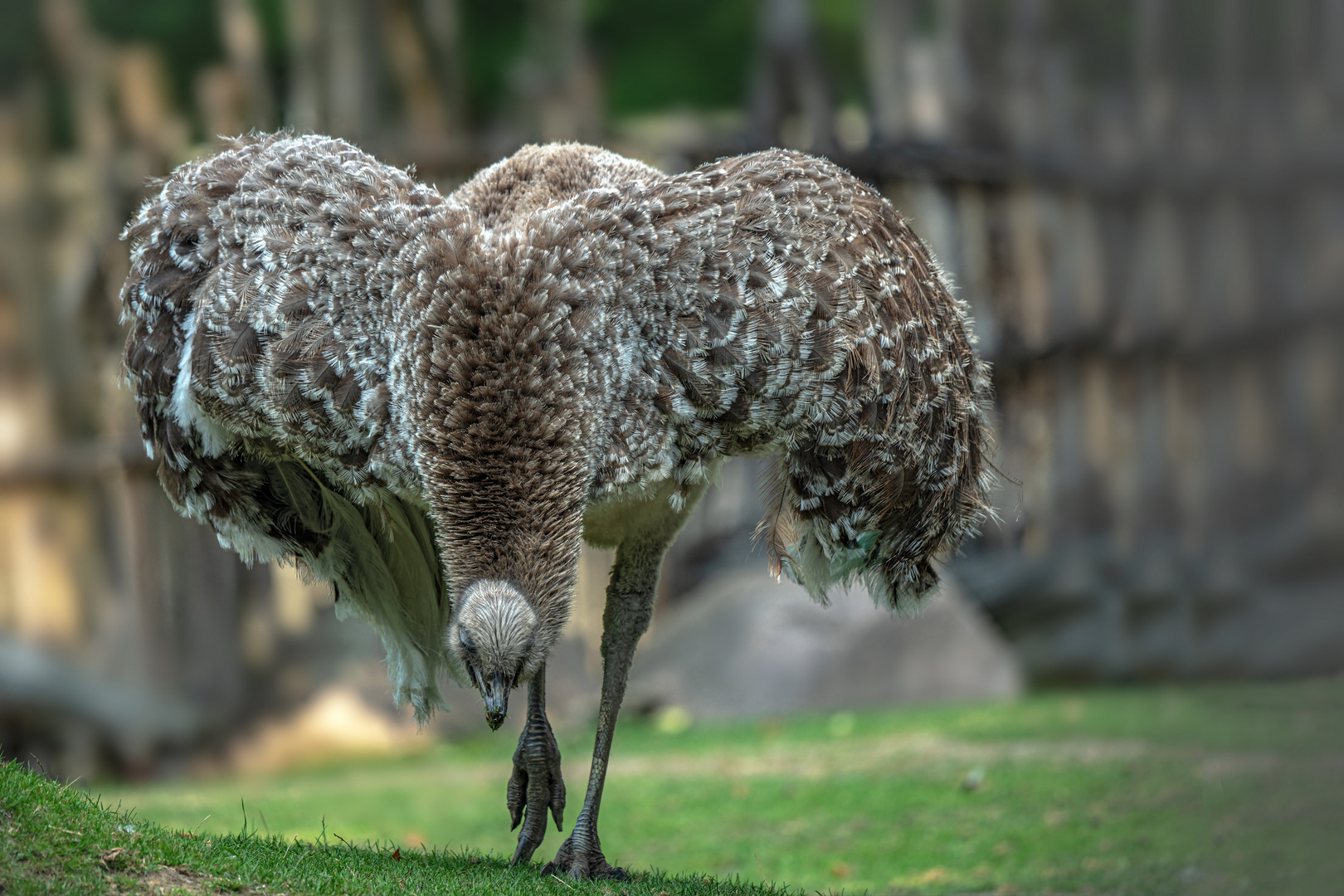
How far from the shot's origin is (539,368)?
18.2 feet

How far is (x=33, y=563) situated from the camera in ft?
45.8

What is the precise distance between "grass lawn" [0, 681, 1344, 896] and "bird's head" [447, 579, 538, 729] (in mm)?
941

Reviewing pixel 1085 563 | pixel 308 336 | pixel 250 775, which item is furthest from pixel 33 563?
pixel 1085 563

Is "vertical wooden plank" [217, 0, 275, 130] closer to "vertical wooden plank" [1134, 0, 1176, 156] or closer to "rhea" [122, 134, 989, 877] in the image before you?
"rhea" [122, 134, 989, 877]

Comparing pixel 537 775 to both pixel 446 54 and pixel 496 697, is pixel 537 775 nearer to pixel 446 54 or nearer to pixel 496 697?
pixel 496 697

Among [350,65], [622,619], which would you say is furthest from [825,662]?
[350,65]

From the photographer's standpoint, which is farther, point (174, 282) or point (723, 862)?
point (723, 862)

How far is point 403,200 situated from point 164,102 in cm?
1149

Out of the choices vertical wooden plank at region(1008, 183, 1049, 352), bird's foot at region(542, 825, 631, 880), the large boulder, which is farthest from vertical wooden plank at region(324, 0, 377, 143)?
bird's foot at region(542, 825, 631, 880)

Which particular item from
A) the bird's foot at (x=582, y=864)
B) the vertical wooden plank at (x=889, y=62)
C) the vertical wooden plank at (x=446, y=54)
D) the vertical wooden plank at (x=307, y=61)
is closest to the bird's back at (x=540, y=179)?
the bird's foot at (x=582, y=864)

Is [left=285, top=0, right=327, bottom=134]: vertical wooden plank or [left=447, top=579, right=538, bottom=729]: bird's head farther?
[left=285, top=0, right=327, bottom=134]: vertical wooden plank

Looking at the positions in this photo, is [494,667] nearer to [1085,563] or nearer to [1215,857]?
[1215,857]

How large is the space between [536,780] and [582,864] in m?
→ 0.62

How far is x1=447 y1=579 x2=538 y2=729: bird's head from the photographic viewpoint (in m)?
5.36
